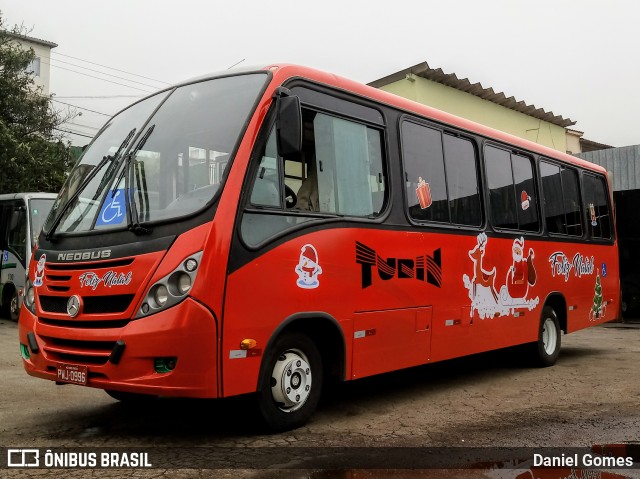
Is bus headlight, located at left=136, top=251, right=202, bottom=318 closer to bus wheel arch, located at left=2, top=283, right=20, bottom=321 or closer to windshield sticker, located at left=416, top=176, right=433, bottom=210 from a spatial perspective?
windshield sticker, located at left=416, top=176, right=433, bottom=210

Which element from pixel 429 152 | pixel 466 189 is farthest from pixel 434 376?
pixel 429 152

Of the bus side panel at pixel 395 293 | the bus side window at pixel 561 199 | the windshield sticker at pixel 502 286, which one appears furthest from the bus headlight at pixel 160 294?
the bus side window at pixel 561 199

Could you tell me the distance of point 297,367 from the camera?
547 cm

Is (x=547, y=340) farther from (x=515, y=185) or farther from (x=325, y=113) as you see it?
(x=325, y=113)

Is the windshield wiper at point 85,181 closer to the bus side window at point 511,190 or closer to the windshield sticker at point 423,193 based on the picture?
the windshield sticker at point 423,193

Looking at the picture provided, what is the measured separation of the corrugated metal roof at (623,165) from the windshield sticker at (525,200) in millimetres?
12610

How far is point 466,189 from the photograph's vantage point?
802cm

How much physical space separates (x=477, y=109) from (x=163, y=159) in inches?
778

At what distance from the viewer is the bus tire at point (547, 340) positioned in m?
9.45

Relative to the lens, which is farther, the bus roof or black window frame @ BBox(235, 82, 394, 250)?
the bus roof

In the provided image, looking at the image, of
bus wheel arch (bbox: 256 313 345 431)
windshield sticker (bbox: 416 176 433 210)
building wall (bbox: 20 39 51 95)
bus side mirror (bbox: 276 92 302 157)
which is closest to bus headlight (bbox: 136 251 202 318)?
bus wheel arch (bbox: 256 313 345 431)

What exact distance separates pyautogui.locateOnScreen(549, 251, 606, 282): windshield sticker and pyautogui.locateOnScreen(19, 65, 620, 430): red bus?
2.43m

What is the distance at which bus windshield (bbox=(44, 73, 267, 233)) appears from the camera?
5.16 metres

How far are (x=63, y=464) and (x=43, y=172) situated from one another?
18.7m
